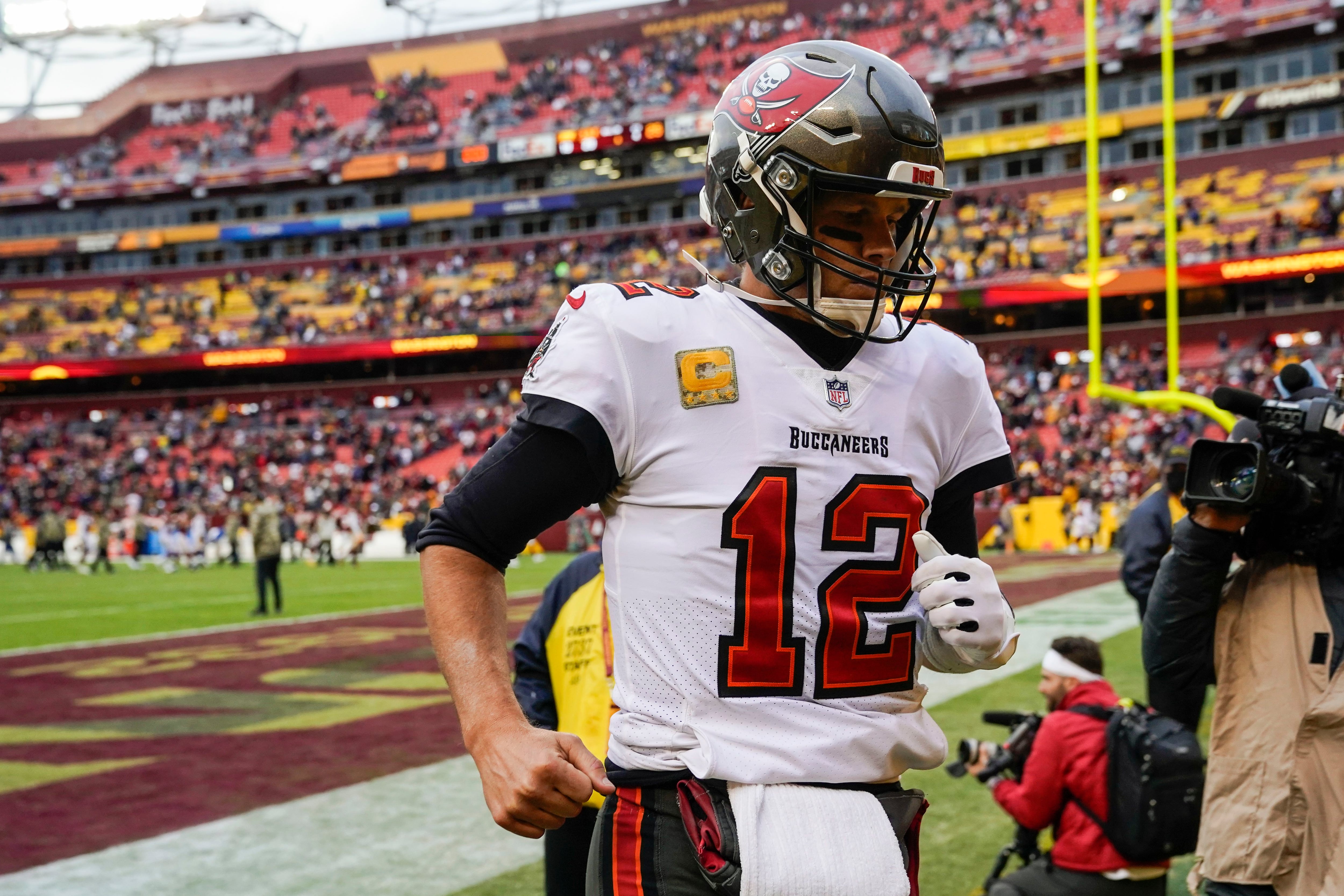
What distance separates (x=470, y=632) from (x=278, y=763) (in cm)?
576

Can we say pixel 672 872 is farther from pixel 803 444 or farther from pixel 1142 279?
pixel 1142 279

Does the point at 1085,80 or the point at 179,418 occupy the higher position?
the point at 1085,80

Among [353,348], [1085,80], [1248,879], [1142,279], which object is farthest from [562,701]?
[353,348]

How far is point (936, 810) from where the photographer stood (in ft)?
18.6

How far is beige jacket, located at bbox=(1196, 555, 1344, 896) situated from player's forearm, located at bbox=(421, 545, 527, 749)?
6.17 ft

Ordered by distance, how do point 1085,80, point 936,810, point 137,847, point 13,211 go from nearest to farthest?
point 137,847 < point 936,810 < point 1085,80 < point 13,211

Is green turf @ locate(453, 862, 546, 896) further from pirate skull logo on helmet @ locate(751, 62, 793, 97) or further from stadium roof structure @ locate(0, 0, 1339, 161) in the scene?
stadium roof structure @ locate(0, 0, 1339, 161)

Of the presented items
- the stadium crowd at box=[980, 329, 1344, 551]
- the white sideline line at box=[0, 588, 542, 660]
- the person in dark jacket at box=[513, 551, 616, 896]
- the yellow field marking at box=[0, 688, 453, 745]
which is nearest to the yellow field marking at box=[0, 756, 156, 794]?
the yellow field marking at box=[0, 688, 453, 745]

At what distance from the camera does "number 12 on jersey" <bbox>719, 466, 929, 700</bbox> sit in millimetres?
1656

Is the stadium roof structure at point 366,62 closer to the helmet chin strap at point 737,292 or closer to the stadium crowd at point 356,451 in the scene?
the stadium crowd at point 356,451

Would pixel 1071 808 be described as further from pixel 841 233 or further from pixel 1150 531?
pixel 841 233

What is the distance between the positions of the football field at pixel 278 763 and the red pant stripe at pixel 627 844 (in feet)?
10.1

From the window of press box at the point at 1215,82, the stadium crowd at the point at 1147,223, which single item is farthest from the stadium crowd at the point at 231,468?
the window of press box at the point at 1215,82

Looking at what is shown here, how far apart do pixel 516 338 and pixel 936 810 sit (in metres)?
38.4
